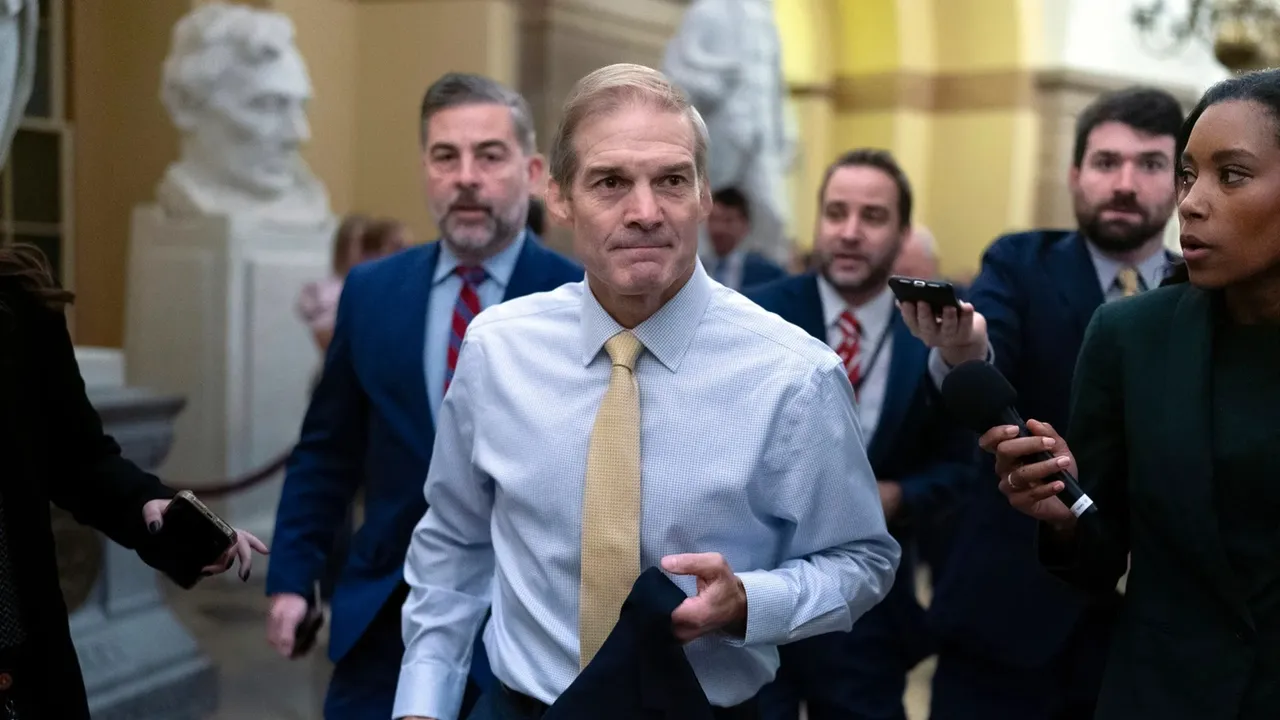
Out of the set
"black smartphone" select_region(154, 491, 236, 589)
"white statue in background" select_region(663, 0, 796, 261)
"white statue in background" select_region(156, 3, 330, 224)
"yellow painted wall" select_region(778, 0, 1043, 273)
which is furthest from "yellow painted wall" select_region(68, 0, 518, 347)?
"yellow painted wall" select_region(778, 0, 1043, 273)

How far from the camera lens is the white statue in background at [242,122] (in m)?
8.28

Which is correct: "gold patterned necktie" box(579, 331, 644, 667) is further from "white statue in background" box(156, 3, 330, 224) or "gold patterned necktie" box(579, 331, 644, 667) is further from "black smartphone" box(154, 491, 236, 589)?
"white statue in background" box(156, 3, 330, 224)

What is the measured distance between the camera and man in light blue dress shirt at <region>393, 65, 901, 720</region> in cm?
239

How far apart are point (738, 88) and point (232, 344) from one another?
4.55m

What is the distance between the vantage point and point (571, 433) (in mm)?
2461

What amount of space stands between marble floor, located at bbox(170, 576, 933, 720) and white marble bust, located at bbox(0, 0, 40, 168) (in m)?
2.61

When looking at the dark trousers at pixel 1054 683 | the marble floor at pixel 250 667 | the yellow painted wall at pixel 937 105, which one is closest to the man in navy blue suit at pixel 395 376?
the dark trousers at pixel 1054 683

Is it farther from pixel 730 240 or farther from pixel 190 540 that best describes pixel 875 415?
pixel 730 240

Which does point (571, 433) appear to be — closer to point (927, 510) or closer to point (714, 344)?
point (714, 344)

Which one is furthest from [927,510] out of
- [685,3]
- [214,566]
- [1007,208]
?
[1007,208]

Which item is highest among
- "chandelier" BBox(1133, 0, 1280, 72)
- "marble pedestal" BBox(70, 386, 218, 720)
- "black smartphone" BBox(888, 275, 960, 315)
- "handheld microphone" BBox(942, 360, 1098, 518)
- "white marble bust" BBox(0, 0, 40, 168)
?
"chandelier" BBox(1133, 0, 1280, 72)

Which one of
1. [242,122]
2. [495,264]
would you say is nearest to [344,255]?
[242,122]

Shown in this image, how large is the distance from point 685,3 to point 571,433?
35.7 ft

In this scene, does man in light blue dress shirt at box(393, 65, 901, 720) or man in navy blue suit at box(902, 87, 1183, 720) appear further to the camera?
man in navy blue suit at box(902, 87, 1183, 720)
